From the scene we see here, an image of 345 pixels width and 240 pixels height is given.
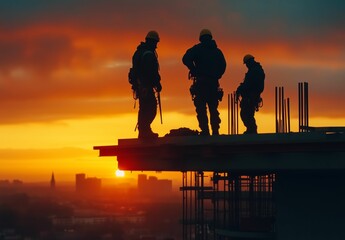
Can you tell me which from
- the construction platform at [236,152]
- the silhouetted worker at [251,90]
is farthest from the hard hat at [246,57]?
the construction platform at [236,152]

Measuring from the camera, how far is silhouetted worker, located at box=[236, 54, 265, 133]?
20297 millimetres

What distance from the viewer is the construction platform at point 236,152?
15.0 meters

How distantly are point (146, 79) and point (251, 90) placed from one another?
3616mm

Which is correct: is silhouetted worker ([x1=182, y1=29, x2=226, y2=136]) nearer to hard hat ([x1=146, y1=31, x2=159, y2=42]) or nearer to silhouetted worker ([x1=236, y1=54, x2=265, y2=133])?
hard hat ([x1=146, y1=31, x2=159, y2=42])

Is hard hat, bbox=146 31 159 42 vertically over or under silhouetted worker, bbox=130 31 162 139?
over

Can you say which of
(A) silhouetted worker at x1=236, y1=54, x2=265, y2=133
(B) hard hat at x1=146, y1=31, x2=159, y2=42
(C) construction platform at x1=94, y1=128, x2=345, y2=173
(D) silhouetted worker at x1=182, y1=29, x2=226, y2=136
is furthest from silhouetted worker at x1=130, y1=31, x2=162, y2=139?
(A) silhouetted worker at x1=236, y1=54, x2=265, y2=133

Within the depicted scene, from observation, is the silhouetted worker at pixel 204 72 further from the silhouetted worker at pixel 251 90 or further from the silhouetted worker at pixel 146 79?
the silhouetted worker at pixel 251 90

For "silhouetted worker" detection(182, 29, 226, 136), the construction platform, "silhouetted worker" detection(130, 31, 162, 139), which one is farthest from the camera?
"silhouetted worker" detection(182, 29, 226, 136)

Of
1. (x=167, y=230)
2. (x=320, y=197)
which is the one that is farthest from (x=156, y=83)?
(x=167, y=230)

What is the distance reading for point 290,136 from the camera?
15.3 m

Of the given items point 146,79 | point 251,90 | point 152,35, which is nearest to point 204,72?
point 146,79

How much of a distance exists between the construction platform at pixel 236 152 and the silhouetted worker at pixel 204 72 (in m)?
1.24

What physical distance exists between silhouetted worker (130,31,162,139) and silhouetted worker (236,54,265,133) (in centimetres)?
308

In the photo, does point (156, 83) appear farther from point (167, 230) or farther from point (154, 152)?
point (167, 230)
